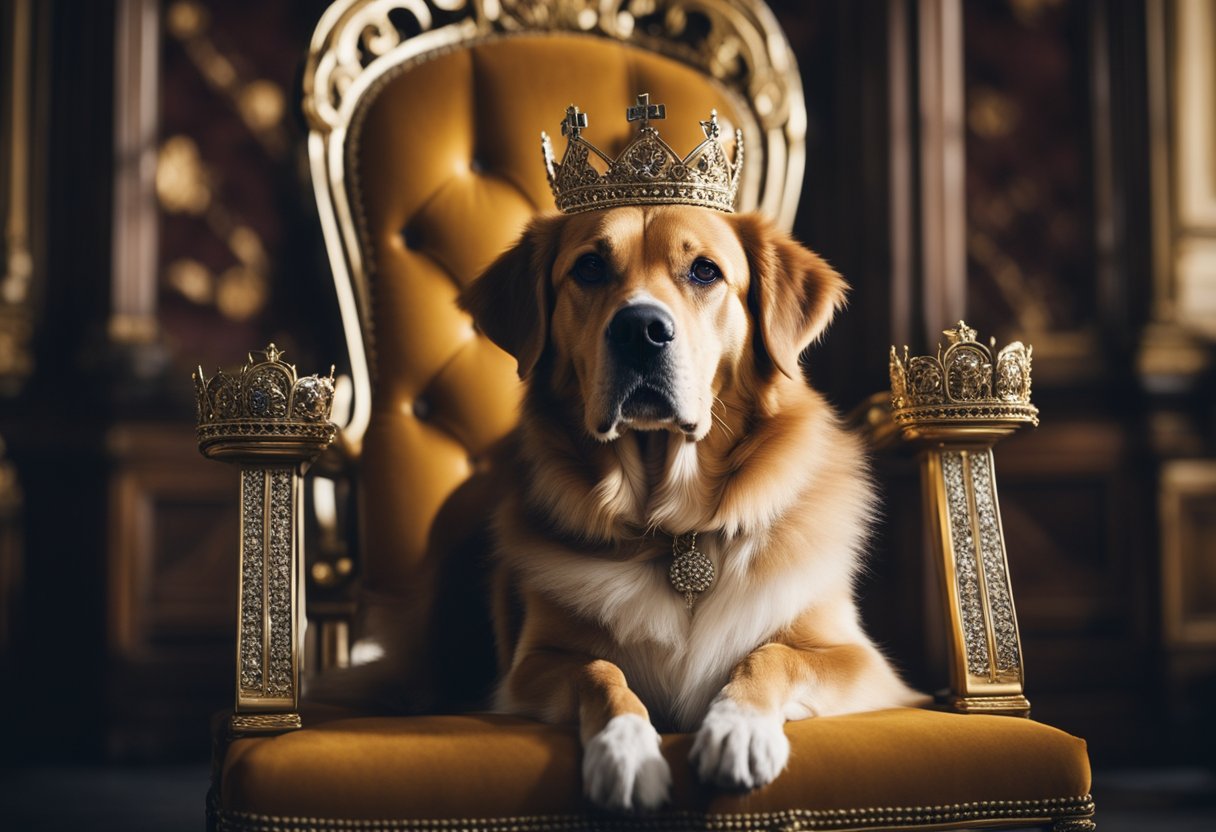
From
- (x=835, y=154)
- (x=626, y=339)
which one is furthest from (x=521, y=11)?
(x=835, y=154)

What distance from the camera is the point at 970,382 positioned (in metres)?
1.72

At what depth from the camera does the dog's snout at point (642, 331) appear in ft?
5.45

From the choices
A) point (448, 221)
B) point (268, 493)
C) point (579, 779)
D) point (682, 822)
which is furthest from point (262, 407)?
point (448, 221)

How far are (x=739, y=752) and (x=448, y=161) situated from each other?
1.48 m

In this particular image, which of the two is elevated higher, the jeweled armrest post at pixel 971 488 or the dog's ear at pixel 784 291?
the dog's ear at pixel 784 291

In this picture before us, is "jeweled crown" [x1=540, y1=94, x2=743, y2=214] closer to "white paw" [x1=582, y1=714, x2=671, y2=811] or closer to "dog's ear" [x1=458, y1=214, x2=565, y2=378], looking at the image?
"dog's ear" [x1=458, y1=214, x2=565, y2=378]

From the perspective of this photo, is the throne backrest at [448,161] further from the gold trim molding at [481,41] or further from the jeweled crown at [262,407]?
the jeweled crown at [262,407]

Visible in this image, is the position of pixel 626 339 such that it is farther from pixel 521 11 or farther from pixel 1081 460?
pixel 1081 460

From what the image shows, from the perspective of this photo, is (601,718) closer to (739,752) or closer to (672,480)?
(739,752)

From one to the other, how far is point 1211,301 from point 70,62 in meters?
4.22

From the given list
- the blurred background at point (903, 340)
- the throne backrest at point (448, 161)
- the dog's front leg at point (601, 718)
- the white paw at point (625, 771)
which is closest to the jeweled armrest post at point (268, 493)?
the dog's front leg at point (601, 718)

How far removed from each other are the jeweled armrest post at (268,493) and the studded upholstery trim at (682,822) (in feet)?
0.62

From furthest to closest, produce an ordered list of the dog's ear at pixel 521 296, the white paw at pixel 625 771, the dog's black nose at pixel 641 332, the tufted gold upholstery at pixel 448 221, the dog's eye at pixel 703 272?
the tufted gold upholstery at pixel 448 221 → the dog's ear at pixel 521 296 → the dog's eye at pixel 703 272 → the dog's black nose at pixel 641 332 → the white paw at pixel 625 771

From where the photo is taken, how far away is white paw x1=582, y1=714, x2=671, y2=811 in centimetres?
132
